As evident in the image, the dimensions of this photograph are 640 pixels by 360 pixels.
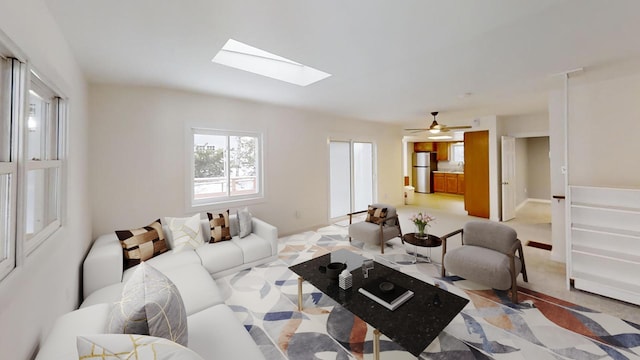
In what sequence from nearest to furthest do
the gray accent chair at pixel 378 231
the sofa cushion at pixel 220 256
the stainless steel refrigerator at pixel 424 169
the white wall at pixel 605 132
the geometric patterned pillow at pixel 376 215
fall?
the white wall at pixel 605 132 < the sofa cushion at pixel 220 256 < the gray accent chair at pixel 378 231 < the geometric patterned pillow at pixel 376 215 < the stainless steel refrigerator at pixel 424 169

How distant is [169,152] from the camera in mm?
3557

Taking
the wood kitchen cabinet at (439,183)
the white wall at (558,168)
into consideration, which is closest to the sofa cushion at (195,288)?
the white wall at (558,168)

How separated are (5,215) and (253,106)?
355 centimetres

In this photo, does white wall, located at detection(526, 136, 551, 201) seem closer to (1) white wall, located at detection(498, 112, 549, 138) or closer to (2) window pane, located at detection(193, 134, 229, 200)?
(1) white wall, located at detection(498, 112, 549, 138)

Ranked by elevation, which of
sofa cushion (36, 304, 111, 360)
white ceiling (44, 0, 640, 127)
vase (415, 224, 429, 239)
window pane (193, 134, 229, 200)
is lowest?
sofa cushion (36, 304, 111, 360)

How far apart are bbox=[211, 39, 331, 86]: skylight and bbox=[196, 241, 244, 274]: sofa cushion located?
7.30 feet

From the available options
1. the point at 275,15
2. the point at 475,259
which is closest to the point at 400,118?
the point at 475,259

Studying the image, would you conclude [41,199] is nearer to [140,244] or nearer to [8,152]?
[8,152]

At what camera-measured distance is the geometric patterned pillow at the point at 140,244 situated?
2562 millimetres

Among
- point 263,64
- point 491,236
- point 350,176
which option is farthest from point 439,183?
point 263,64

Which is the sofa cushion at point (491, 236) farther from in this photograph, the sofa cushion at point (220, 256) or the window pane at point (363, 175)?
the window pane at point (363, 175)

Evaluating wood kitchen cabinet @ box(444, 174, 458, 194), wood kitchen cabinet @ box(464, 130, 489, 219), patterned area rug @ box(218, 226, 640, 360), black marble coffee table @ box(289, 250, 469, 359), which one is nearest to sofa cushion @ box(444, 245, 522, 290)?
patterned area rug @ box(218, 226, 640, 360)

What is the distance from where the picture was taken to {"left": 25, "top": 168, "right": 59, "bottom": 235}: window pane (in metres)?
1.50

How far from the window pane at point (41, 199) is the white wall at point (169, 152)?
4.61 feet
